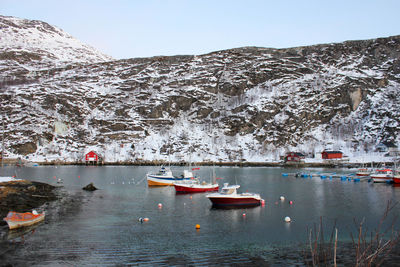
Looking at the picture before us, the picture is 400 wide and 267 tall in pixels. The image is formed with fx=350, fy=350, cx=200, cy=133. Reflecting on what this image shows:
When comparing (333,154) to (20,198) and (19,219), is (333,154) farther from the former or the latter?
(19,219)

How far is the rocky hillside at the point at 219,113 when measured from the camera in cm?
14638

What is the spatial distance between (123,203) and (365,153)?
114 meters

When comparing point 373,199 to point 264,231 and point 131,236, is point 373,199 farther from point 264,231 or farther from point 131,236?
point 131,236

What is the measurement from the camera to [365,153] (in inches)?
5281

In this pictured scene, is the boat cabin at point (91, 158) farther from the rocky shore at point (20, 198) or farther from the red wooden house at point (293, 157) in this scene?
the rocky shore at point (20, 198)

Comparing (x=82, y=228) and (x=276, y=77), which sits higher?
(x=276, y=77)

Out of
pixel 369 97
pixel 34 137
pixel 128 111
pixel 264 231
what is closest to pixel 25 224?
pixel 264 231

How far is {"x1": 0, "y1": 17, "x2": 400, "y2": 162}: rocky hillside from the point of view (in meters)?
146

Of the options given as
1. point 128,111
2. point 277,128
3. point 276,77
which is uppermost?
point 276,77

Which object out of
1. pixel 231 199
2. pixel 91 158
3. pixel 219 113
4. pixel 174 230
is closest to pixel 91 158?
pixel 91 158

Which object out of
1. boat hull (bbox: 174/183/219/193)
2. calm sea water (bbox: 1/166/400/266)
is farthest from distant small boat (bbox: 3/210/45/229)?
boat hull (bbox: 174/183/219/193)

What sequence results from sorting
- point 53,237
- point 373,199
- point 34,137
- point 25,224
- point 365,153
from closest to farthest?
point 53,237 → point 25,224 → point 373,199 → point 365,153 → point 34,137

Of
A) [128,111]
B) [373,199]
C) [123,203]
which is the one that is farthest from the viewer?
[128,111]

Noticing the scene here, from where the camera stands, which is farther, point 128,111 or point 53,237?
point 128,111
